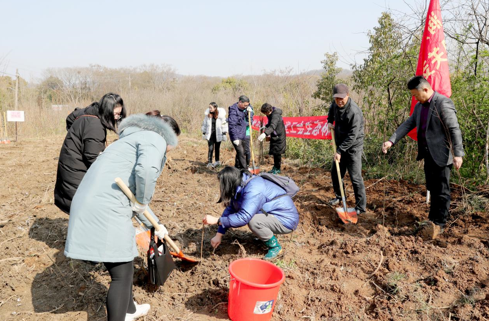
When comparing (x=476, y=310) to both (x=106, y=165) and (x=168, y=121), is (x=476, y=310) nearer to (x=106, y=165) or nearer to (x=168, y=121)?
(x=168, y=121)

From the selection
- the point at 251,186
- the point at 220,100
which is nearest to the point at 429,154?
the point at 251,186

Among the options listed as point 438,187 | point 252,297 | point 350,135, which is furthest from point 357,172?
point 252,297

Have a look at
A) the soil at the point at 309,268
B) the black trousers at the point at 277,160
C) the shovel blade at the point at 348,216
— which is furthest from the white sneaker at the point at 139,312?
the black trousers at the point at 277,160

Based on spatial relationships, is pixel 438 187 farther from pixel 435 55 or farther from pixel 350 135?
pixel 435 55

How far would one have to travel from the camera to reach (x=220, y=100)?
17812 mm

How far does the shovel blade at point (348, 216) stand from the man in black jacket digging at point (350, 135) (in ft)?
0.55

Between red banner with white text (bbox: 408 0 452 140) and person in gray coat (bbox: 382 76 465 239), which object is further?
red banner with white text (bbox: 408 0 452 140)

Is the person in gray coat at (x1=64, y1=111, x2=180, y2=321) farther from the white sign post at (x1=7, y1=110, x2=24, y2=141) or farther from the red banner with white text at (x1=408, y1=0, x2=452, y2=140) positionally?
the white sign post at (x1=7, y1=110, x2=24, y2=141)

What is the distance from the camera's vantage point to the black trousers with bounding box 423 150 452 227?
361 cm

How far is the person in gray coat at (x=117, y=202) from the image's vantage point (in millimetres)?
2078

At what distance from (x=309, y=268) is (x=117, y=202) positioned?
2.05 metres

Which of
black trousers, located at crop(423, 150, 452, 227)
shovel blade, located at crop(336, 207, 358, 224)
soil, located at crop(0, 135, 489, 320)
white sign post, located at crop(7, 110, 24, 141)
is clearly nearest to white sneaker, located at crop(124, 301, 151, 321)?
soil, located at crop(0, 135, 489, 320)

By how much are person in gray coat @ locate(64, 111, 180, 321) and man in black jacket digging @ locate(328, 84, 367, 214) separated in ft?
9.55

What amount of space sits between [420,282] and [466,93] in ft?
11.7
